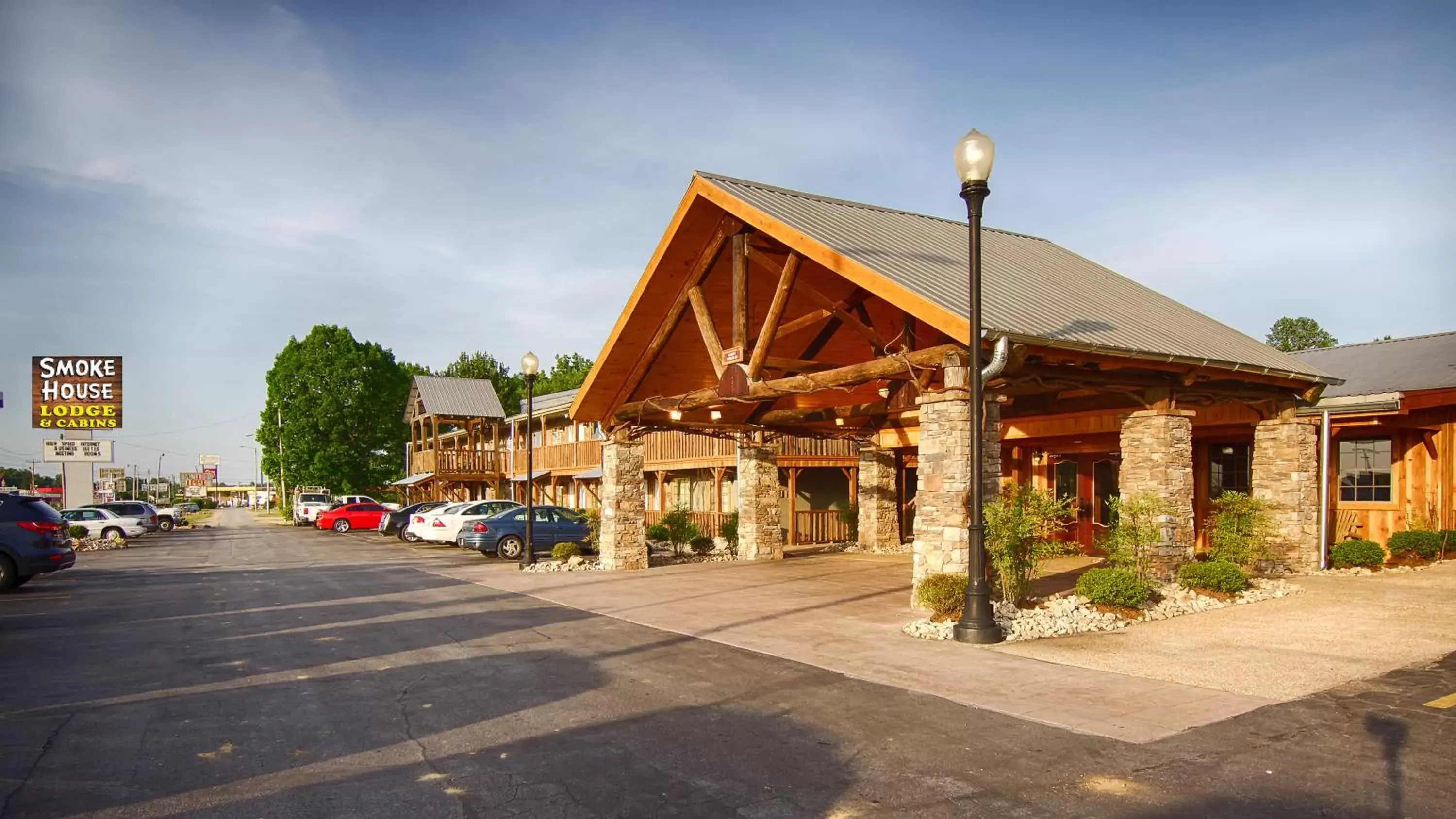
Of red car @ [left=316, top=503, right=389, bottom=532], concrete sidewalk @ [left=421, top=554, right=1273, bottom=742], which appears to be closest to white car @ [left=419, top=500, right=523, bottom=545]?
concrete sidewalk @ [left=421, top=554, right=1273, bottom=742]

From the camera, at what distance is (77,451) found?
42.0 meters

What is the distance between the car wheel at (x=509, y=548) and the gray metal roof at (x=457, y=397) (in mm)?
23353

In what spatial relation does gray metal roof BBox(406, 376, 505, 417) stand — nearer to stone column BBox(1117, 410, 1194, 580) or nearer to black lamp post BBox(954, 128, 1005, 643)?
stone column BBox(1117, 410, 1194, 580)

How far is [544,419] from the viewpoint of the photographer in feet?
150

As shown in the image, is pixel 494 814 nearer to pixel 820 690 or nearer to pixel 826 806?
pixel 826 806

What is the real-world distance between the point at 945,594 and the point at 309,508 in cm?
5006

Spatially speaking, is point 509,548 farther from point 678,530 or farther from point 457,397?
point 457,397

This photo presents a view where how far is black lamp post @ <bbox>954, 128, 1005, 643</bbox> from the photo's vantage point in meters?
10.3

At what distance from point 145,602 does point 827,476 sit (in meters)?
20.4

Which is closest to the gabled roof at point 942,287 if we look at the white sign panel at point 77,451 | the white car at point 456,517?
the white car at point 456,517

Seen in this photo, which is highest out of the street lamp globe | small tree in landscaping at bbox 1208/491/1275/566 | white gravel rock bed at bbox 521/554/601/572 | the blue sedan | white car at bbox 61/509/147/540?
the street lamp globe

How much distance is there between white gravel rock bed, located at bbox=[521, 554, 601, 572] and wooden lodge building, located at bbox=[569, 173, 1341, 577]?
79cm

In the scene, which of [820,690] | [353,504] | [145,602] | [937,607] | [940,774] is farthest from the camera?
[353,504]

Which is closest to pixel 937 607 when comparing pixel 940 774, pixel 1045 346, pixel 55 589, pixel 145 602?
pixel 1045 346
